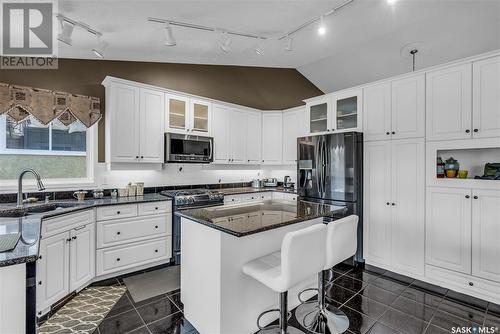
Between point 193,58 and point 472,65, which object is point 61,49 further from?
point 472,65

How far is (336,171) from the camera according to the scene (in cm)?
359

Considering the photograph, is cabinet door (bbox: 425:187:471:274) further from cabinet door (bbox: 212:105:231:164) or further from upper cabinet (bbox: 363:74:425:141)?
cabinet door (bbox: 212:105:231:164)

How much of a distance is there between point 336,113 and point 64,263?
3903 millimetres

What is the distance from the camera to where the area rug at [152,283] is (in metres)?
2.76

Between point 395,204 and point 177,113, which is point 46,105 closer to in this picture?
point 177,113

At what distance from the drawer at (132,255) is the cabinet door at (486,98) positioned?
3.97 metres

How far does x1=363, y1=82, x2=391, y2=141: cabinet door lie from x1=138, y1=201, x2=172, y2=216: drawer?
295 cm

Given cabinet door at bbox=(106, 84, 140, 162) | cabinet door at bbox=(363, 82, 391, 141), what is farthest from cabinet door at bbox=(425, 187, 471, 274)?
cabinet door at bbox=(106, 84, 140, 162)

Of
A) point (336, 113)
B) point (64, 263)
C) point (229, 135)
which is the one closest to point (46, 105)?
point (64, 263)

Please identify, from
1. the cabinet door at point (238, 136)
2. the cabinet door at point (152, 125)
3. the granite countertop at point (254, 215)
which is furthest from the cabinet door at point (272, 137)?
the granite countertop at point (254, 215)

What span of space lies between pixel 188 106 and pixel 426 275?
406 cm

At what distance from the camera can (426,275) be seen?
297 centimetres

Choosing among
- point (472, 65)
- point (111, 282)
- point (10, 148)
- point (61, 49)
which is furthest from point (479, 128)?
point (10, 148)

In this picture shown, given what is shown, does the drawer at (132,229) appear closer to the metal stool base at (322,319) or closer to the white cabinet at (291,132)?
the metal stool base at (322,319)
